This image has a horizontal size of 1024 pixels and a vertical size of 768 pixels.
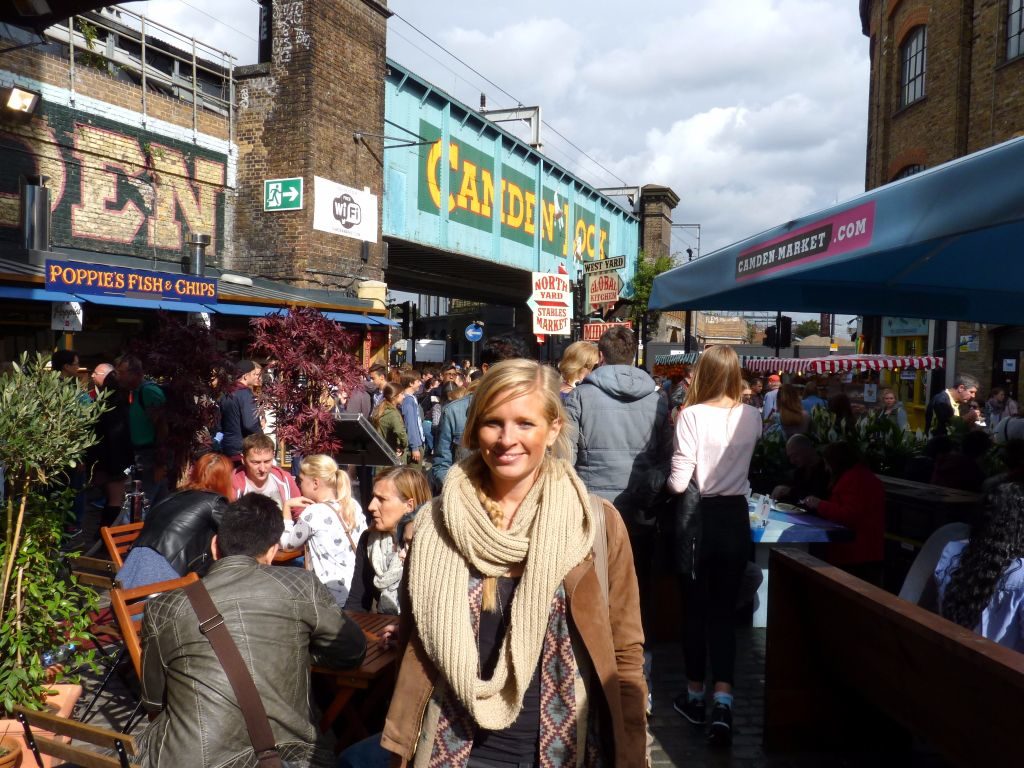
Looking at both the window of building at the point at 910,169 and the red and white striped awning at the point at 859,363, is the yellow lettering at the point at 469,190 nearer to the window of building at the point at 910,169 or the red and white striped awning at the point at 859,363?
the red and white striped awning at the point at 859,363

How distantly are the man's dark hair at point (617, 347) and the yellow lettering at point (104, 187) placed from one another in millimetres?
11864

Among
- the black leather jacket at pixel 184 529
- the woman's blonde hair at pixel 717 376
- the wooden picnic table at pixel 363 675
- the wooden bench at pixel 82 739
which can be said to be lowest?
Result: the wooden picnic table at pixel 363 675

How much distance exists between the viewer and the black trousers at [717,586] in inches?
164

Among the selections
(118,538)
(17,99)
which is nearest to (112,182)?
(17,99)

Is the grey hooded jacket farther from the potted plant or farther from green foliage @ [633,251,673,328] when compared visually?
green foliage @ [633,251,673,328]

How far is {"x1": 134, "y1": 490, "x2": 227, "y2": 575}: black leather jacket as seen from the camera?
423cm

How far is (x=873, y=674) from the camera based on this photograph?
3465 millimetres

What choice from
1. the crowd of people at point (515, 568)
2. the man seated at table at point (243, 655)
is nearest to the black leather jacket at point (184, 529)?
the crowd of people at point (515, 568)

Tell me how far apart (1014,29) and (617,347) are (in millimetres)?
15336

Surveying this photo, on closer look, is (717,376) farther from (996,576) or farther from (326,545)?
(326,545)

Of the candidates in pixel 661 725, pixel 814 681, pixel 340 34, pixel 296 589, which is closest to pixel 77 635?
pixel 296 589

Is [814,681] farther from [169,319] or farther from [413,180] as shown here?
[413,180]

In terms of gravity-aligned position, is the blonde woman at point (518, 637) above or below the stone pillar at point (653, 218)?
below

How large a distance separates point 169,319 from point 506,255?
58.2 feet
